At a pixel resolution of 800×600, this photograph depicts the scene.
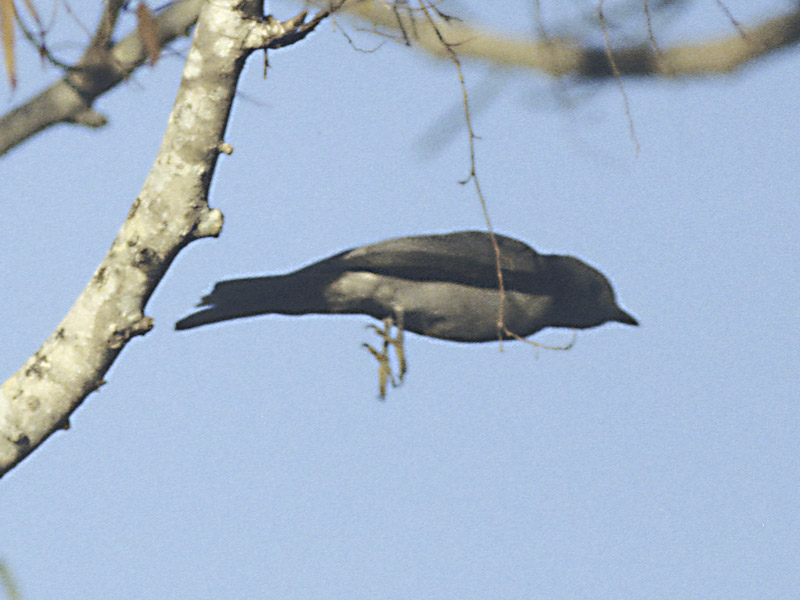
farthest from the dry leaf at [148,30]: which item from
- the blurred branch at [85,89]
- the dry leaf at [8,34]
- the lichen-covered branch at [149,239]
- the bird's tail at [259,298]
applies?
the bird's tail at [259,298]

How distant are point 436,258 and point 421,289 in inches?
4.8

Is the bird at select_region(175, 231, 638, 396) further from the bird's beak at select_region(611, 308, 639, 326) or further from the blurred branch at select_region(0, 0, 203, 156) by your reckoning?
the blurred branch at select_region(0, 0, 203, 156)

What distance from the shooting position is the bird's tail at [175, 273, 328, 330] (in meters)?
2.45

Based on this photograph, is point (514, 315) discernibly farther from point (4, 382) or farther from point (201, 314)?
point (4, 382)

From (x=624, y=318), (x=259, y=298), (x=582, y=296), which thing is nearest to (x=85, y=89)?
(x=259, y=298)

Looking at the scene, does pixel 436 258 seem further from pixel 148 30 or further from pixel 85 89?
pixel 148 30

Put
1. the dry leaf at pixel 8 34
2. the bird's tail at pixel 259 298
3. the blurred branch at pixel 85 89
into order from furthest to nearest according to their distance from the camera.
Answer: the bird's tail at pixel 259 298 < the blurred branch at pixel 85 89 < the dry leaf at pixel 8 34

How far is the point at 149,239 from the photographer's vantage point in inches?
71.4

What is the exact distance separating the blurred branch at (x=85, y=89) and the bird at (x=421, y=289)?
666 millimetres

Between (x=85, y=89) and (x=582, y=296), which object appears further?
(x=582, y=296)

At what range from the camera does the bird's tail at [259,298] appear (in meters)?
2.45

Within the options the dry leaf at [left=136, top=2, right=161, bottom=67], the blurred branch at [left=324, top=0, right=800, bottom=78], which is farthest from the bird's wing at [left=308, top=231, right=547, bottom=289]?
the dry leaf at [left=136, top=2, right=161, bottom=67]

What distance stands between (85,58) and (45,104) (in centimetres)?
25

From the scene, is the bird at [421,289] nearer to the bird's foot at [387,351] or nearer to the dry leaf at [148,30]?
the bird's foot at [387,351]
